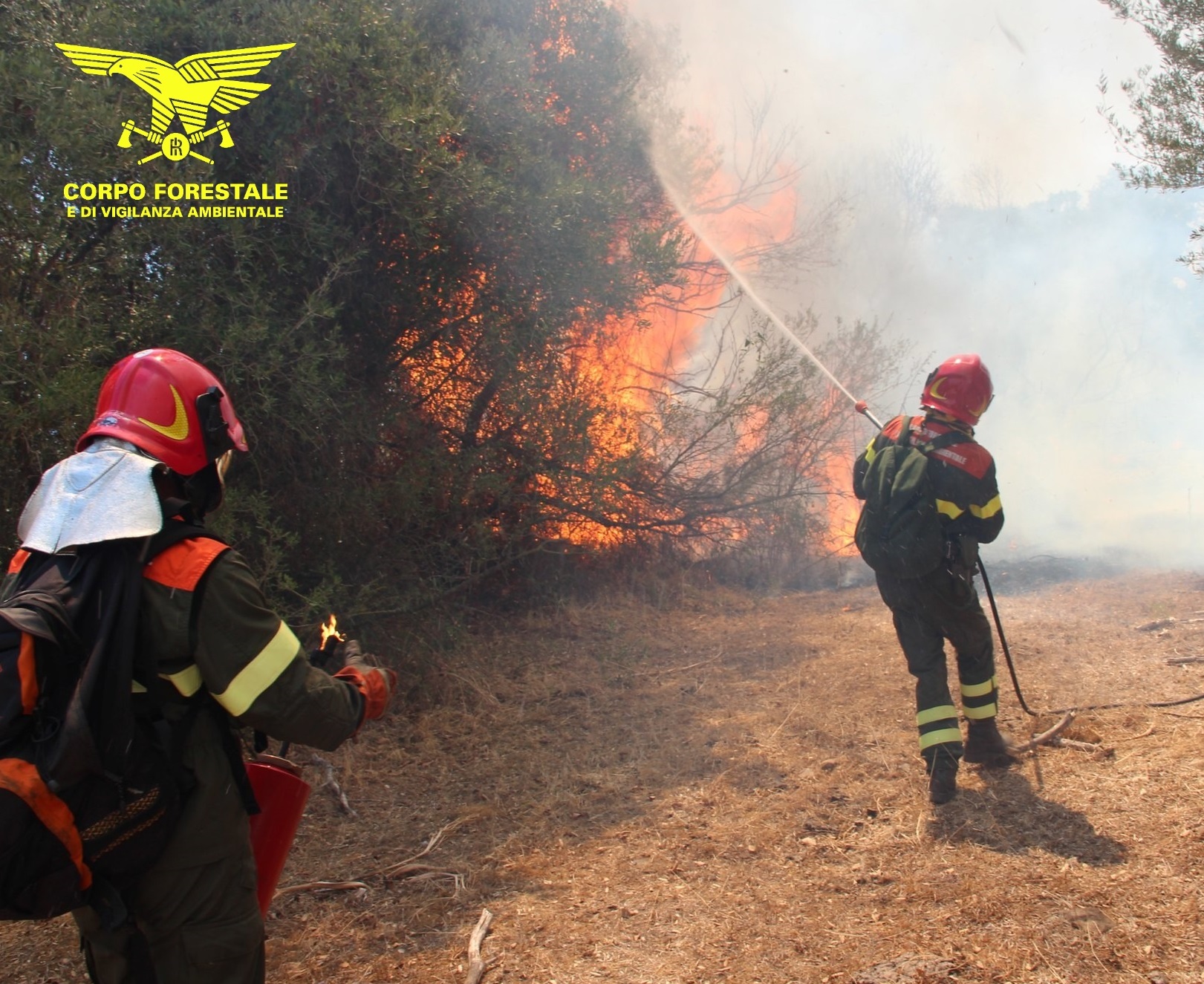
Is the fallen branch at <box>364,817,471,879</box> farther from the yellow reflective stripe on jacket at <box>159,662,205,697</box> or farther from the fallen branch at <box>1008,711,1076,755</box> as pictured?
the fallen branch at <box>1008,711,1076,755</box>

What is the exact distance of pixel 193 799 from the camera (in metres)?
1.77

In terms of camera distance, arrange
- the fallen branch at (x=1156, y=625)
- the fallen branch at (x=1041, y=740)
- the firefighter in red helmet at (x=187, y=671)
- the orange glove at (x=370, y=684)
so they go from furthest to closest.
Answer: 1. the fallen branch at (x=1156, y=625)
2. the fallen branch at (x=1041, y=740)
3. the orange glove at (x=370, y=684)
4. the firefighter in red helmet at (x=187, y=671)

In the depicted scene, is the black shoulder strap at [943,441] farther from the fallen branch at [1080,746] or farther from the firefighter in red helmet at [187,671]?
the firefighter in red helmet at [187,671]

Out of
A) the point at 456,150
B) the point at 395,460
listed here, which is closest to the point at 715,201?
the point at 456,150

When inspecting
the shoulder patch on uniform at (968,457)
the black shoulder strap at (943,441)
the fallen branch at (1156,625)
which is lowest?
the fallen branch at (1156,625)

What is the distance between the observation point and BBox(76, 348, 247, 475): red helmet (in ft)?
6.12

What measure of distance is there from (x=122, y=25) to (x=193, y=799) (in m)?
4.35

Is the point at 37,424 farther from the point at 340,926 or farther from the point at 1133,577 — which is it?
the point at 1133,577

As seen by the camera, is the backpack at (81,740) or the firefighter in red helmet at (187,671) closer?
the backpack at (81,740)

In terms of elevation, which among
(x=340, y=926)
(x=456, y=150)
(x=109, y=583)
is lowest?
(x=340, y=926)

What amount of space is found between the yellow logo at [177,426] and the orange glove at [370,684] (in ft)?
2.19

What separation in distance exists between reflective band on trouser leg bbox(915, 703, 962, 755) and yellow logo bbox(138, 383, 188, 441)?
327cm

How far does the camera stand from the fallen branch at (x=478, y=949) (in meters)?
2.70

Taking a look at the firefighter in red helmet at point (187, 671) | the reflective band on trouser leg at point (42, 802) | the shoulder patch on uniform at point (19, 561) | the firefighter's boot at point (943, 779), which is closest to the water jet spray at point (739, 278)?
the firefighter's boot at point (943, 779)
